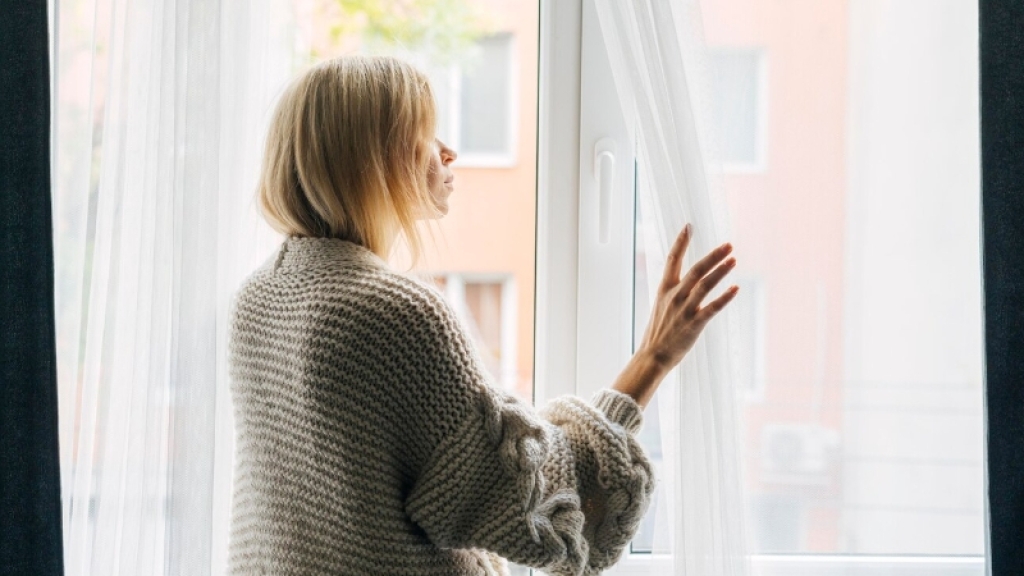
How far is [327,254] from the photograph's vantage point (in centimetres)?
114

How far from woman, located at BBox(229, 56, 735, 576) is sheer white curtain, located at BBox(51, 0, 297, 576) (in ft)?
0.88

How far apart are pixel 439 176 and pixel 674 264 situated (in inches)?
13.7

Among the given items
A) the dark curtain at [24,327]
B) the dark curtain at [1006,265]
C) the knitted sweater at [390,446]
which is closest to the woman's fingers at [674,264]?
the knitted sweater at [390,446]

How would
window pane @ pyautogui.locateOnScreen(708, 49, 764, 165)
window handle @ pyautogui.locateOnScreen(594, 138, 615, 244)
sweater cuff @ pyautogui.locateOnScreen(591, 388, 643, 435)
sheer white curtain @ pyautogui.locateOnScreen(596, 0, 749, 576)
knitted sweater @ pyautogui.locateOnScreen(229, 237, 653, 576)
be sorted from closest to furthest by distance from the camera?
1. knitted sweater @ pyautogui.locateOnScreen(229, 237, 653, 576)
2. sweater cuff @ pyautogui.locateOnScreen(591, 388, 643, 435)
3. sheer white curtain @ pyautogui.locateOnScreen(596, 0, 749, 576)
4. window pane @ pyautogui.locateOnScreen(708, 49, 764, 165)
5. window handle @ pyautogui.locateOnScreen(594, 138, 615, 244)

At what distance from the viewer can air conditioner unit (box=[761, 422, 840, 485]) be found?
1.54 metres

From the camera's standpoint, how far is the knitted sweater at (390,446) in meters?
1.07

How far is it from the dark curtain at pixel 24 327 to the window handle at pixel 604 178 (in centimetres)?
88

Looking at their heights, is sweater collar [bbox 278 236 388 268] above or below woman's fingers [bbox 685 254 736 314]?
above

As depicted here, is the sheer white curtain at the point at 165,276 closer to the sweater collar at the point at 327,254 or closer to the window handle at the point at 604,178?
the sweater collar at the point at 327,254

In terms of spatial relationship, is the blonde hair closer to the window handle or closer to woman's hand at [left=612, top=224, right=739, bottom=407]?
woman's hand at [left=612, top=224, right=739, bottom=407]

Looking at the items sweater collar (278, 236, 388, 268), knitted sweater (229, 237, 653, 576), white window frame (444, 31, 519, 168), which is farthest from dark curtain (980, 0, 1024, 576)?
sweater collar (278, 236, 388, 268)

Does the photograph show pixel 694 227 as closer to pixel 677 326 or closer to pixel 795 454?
pixel 677 326

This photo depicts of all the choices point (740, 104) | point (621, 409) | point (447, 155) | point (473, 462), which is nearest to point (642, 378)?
point (621, 409)

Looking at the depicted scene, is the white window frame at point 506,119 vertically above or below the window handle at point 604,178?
above
